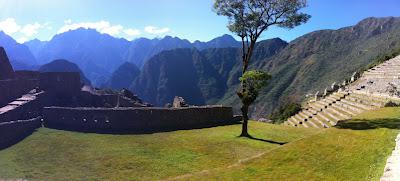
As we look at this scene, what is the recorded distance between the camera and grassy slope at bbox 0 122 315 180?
1766cm

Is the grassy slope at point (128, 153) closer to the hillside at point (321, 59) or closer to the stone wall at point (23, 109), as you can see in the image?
the stone wall at point (23, 109)

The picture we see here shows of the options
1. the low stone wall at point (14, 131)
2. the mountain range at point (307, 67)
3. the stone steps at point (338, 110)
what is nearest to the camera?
the low stone wall at point (14, 131)

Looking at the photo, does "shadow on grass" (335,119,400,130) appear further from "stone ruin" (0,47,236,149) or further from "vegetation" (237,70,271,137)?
"stone ruin" (0,47,236,149)

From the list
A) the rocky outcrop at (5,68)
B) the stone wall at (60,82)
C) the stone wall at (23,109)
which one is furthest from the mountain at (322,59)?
the stone wall at (23,109)

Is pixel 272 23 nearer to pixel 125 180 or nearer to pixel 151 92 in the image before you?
pixel 125 180

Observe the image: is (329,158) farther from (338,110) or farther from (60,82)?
(60,82)

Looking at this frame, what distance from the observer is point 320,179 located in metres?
10.7

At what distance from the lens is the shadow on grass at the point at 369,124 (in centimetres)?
1531

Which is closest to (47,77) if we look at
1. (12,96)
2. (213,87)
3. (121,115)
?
(12,96)

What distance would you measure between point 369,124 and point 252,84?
818cm

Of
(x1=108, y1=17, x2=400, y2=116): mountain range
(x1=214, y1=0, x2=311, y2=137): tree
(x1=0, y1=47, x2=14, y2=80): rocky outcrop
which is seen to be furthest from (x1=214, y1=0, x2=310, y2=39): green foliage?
(x1=108, y1=17, x2=400, y2=116): mountain range

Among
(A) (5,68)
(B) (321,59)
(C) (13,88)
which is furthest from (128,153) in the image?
(B) (321,59)

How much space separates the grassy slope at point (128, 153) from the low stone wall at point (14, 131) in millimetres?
738

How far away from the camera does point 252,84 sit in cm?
2344
